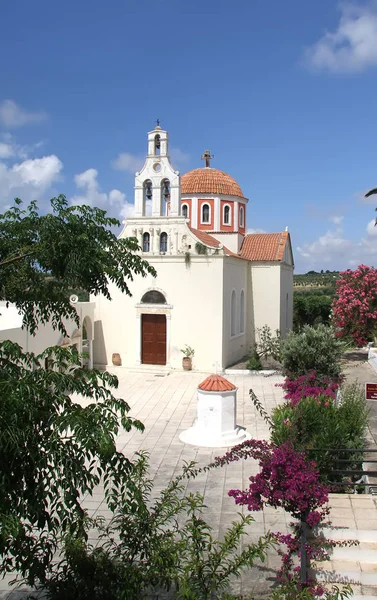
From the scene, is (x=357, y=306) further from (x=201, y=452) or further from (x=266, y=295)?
(x=201, y=452)

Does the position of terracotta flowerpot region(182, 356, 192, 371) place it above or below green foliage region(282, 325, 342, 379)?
below

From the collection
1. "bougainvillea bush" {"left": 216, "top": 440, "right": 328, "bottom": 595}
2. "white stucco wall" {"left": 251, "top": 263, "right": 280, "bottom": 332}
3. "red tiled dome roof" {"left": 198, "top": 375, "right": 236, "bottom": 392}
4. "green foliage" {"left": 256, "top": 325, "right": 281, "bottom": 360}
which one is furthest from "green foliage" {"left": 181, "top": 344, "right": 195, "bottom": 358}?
"bougainvillea bush" {"left": 216, "top": 440, "right": 328, "bottom": 595}

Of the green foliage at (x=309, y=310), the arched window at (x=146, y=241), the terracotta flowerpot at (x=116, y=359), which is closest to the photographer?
the arched window at (x=146, y=241)

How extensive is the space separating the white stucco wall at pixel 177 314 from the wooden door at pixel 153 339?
0.25 m

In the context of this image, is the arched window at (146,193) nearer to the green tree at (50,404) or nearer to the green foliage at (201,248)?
the green foliage at (201,248)

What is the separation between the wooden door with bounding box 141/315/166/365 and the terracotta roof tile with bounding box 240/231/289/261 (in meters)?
6.24

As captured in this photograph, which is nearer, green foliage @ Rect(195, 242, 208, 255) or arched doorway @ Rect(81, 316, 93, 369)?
green foliage @ Rect(195, 242, 208, 255)

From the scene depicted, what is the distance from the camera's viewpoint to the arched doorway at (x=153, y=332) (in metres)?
22.2

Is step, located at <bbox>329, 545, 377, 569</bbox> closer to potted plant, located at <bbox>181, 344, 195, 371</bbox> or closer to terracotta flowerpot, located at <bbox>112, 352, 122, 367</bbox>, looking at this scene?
potted plant, located at <bbox>181, 344, 195, 371</bbox>

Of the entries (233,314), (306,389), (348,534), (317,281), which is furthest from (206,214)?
(317,281)

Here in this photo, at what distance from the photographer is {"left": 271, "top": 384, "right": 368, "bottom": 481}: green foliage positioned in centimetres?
854

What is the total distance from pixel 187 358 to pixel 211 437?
937 centimetres

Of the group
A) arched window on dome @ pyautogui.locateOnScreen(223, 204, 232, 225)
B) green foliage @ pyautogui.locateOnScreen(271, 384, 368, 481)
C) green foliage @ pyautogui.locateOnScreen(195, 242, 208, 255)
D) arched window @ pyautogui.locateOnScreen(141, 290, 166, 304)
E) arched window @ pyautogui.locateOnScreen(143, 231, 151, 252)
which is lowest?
green foliage @ pyautogui.locateOnScreen(271, 384, 368, 481)

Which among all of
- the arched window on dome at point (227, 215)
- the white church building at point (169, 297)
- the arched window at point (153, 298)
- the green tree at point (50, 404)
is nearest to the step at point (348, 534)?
the green tree at point (50, 404)
